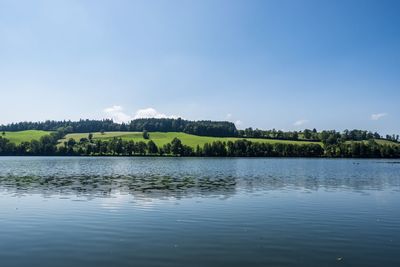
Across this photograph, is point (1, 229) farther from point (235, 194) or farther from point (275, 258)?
point (235, 194)

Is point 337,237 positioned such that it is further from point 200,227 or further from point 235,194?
point 235,194

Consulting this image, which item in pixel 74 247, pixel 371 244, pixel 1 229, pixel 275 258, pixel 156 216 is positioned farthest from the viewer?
pixel 156 216

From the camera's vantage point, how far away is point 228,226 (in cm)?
3105

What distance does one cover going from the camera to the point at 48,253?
2248cm

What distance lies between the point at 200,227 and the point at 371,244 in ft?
41.0

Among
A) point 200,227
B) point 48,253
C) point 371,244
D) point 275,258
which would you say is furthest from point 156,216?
point 371,244

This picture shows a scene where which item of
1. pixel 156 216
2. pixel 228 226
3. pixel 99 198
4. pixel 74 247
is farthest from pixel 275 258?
pixel 99 198

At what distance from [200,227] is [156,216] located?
20.2 feet

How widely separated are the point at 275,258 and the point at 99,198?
3078 centimetres

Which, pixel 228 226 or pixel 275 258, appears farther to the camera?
pixel 228 226

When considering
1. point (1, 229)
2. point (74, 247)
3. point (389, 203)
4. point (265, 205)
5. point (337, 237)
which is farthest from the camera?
point (389, 203)

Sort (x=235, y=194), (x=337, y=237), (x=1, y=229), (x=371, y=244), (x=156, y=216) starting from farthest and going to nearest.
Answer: (x=235, y=194) → (x=156, y=216) → (x=1, y=229) → (x=337, y=237) → (x=371, y=244)

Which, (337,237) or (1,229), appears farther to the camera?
(1,229)

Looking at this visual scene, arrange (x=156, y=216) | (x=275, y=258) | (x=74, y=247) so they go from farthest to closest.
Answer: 1. (x=156, y=216)
2. (x=74, y=247)
3. (x=275, y=258)
